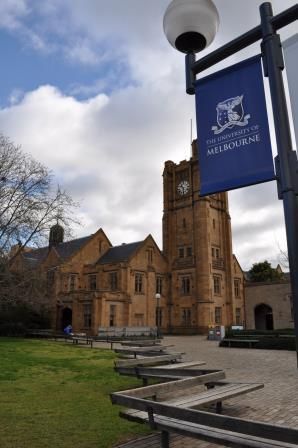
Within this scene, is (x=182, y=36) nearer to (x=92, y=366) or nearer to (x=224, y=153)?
(x=224, y=153)

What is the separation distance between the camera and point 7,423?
278 inches

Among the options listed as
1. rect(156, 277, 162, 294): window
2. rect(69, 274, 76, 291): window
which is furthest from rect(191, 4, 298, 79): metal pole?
rect(156, 277, 162, 294): window

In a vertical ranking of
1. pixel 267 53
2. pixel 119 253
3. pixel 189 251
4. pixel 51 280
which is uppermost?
pixel 189 251

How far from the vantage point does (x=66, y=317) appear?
4856 cm

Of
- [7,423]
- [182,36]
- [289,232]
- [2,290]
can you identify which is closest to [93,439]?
[7,423]

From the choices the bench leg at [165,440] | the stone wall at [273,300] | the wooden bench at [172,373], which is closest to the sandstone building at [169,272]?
the stone wall at [273,300]

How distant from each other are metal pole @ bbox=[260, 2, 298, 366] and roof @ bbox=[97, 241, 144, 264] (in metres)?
45.7

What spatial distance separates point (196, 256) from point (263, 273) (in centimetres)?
2688

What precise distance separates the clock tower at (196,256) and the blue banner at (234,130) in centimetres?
4525

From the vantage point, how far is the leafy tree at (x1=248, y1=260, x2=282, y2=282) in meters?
72.8

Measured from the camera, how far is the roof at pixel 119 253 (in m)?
50.9

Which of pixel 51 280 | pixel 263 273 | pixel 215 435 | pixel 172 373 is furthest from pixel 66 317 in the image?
pixel 215 435

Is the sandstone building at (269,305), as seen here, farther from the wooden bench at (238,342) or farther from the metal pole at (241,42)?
the metal pole at (241,42)

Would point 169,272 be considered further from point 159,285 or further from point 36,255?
point 36,255
